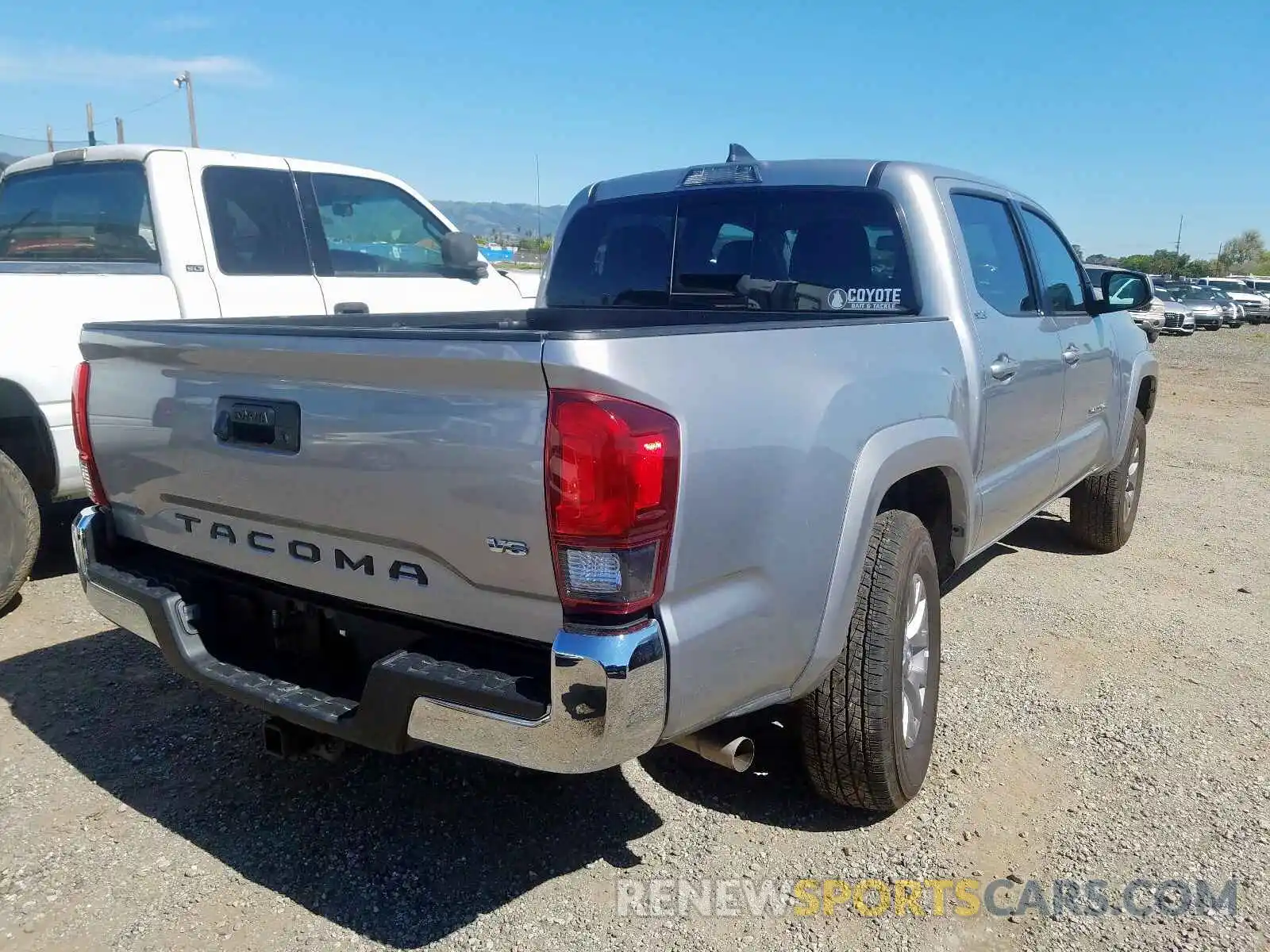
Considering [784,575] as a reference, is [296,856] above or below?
below

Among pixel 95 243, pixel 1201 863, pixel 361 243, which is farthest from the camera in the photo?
pixel 361 243

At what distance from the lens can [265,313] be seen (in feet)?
17.2

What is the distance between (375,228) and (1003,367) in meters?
3.88

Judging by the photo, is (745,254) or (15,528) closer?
(745,254)

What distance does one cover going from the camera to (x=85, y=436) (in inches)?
116

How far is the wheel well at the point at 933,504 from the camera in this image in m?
3.12

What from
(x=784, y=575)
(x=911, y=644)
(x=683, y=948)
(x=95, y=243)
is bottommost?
(x=683, y=948)

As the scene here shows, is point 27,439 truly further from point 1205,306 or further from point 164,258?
point 1205,306

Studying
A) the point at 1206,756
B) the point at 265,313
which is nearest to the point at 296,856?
the point at 1206,756

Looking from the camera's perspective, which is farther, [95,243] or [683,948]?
[95,243]

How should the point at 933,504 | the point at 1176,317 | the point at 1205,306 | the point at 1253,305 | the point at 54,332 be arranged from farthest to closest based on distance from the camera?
1. the point at 1253,305
2. the point at 1205,306
3. the point at 1176,317
4. the point at 54,332
5. the point at 933,504

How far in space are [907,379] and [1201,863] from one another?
1.54 m

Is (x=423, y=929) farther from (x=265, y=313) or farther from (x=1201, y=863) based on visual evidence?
(x=265, y=313)

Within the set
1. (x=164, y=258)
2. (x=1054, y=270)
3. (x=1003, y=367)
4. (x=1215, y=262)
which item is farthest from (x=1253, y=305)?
(x=1215, y=262)
